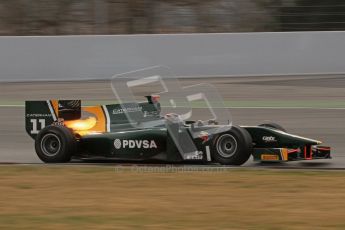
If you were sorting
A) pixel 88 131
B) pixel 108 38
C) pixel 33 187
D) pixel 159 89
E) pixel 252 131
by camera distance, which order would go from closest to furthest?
pixel 33 187 < pixel 252 131 < pixel 88 131 < pixel 159 89 < pixel 108 38

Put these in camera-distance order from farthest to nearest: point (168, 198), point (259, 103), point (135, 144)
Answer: point (259, 103) → point (135, 144) → point (168, 198)

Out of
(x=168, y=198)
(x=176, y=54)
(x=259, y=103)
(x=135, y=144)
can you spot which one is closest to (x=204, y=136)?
(x=135, y=144)

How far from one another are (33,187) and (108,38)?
34.9 ft

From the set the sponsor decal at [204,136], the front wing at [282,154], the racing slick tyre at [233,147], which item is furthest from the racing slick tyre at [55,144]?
the front wing at [282,154]

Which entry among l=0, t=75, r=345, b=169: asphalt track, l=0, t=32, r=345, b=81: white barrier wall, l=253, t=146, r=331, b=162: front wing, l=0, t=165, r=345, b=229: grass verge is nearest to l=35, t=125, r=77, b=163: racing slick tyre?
l=0, t=165, r=345, b=229: grass verge

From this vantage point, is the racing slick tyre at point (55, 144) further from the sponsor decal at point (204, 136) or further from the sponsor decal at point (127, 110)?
the sponsor decal at point (204, 136)

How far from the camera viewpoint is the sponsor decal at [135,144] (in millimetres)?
8281

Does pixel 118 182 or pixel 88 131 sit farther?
pixel 88 131

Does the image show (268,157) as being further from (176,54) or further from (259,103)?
(176,54)

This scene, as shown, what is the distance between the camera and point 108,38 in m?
17.7

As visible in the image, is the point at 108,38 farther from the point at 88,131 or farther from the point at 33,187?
the point at 33,187

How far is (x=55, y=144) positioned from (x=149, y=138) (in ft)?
3.56

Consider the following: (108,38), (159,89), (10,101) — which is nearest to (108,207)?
(159,89)

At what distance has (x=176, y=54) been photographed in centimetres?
1742
